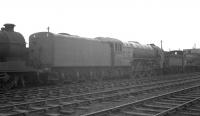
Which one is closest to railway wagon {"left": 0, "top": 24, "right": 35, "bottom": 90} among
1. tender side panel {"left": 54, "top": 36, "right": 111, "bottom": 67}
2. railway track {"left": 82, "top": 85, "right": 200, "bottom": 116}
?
tender side panel {"left": 54, "top": 36, "right": 111, "bottom": 67}

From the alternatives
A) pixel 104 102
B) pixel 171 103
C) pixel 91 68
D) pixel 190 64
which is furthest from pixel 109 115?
pixel 190 64

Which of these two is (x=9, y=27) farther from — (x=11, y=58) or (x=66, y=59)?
(x=66, y=59)

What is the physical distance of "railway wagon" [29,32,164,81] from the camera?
16.3 m

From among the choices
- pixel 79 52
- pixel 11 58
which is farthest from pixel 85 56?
pixel 11 58

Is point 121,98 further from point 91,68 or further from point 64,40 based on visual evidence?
point 91,68

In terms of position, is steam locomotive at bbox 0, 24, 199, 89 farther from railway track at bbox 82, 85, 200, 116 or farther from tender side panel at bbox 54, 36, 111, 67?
railway track at bbox 82, 85, 200, 116

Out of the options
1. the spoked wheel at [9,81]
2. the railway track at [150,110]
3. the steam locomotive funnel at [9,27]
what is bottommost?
the railway track at [150,110]

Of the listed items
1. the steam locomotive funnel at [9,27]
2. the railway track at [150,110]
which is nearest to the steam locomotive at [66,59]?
the steam locomotive funnel at [9,27]

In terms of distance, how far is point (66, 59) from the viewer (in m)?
17.3

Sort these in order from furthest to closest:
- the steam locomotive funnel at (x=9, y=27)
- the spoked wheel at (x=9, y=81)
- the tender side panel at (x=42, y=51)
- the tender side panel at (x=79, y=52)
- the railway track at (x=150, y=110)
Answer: the tender side panel at (x=79, y=52) < the tender side panel at (x=42, y=51) < the steam locomotive funnel at (x=9, y=27) < the spoked wheel at (x=9, y=81) < the railway track at (x=150, y=110)

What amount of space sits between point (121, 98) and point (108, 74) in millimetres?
11293

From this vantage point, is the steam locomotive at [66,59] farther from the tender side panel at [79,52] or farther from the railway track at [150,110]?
the railway track at [150,110]

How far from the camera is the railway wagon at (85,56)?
1633 centimetres

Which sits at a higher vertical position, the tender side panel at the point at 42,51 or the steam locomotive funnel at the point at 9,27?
the steam locomotive funnel at the point at 9,27
